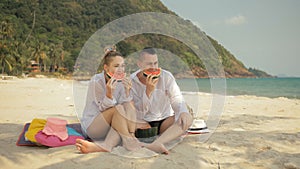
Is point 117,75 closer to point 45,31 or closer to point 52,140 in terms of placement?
point 52,140

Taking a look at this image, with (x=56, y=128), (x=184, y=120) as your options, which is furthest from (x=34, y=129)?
(x=184, y=120)

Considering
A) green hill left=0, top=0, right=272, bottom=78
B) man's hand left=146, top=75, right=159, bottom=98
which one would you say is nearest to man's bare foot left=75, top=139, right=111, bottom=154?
man's hand left=146, top=75, right=159, bottom=98

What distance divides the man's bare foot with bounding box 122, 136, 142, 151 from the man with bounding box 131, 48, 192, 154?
111 millimetres

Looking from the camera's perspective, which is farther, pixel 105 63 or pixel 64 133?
pixel 64 133

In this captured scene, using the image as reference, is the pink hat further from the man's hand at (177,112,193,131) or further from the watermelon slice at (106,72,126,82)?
the man's hand at (177,112,193,131)

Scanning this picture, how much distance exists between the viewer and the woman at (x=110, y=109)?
3005 millimetres

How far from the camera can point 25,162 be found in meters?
2.66

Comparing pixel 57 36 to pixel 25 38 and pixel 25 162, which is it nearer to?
pixel 25 38

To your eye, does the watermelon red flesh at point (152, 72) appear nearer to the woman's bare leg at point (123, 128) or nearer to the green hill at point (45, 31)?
the woman's bare leg at point (123, 128)

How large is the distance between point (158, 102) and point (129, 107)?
15.3 inches

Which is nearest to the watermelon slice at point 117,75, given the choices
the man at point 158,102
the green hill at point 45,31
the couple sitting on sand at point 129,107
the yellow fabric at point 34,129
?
the couple sitting on sand at point 129,107

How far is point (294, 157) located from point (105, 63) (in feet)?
7.67

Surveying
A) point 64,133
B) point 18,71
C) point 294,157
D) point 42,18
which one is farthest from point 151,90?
point 42,18

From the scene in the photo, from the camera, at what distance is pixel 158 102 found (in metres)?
3.26
